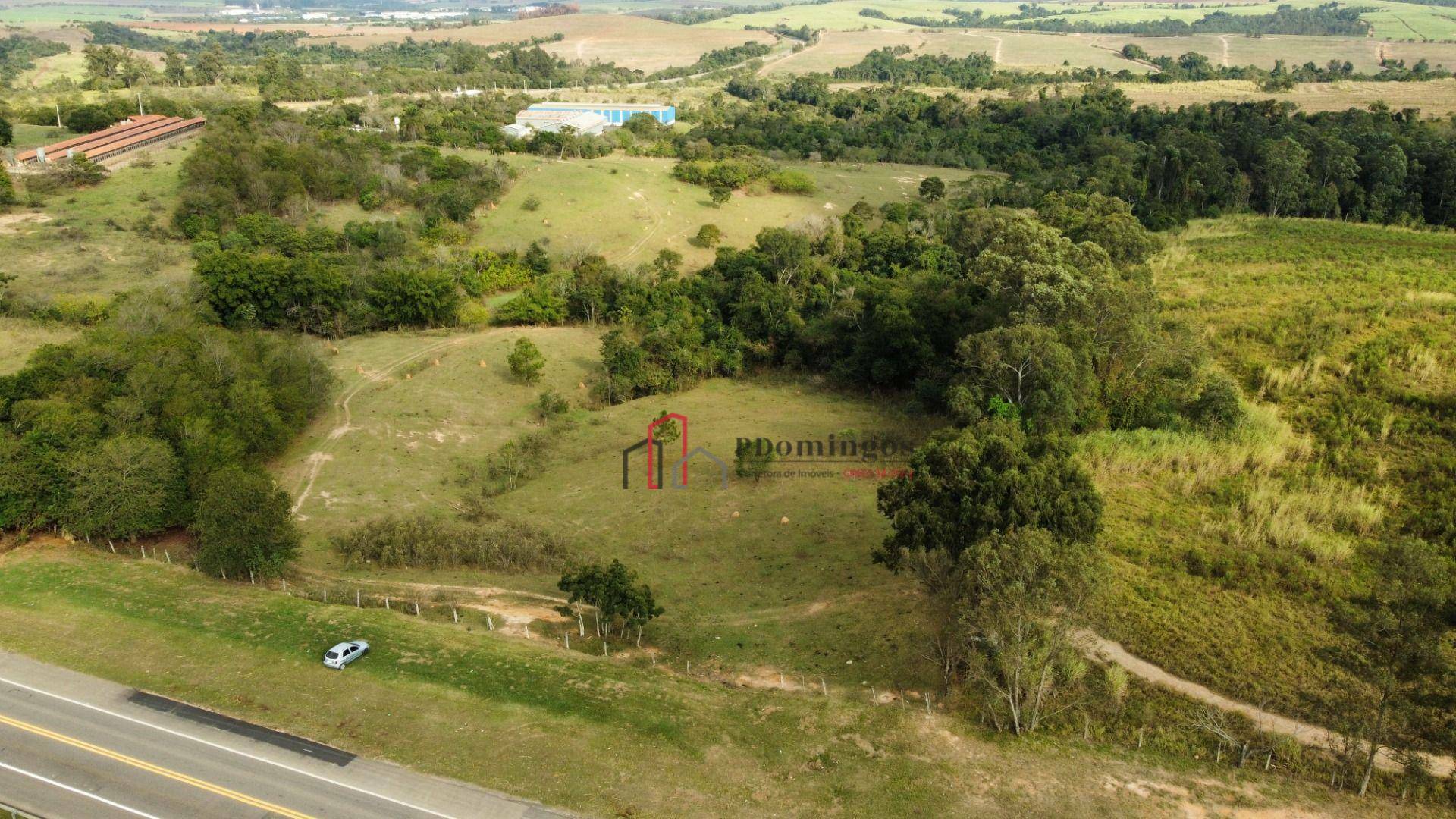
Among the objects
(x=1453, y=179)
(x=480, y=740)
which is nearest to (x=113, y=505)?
(x=480, y=740)

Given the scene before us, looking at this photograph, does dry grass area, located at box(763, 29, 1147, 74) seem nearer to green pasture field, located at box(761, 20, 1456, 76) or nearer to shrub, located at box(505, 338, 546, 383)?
green pasture field, located at box(761, 20, 1456, 76)

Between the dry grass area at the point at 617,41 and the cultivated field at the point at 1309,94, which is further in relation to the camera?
the dry grass area at the point at 617,41

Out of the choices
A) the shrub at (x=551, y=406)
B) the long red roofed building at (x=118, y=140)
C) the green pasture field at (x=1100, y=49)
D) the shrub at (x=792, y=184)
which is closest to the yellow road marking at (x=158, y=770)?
the shrub at (x=551, y=406)

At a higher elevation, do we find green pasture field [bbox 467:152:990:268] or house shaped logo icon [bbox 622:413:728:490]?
green pasture field [bbox 467:152:990:268]

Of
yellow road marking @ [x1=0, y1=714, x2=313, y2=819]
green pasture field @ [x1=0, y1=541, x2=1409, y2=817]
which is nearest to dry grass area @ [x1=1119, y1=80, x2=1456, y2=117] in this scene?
green pasture field @ [x1=0, y1=541, x2=1409, y2=817]

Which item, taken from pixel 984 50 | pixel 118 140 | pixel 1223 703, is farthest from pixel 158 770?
pixel 984 50

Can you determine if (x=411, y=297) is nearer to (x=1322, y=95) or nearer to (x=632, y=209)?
(x=632, y=209)

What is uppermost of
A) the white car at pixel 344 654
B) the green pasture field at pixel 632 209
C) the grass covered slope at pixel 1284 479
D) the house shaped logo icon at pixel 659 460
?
the green pasture field at pixel 632 209

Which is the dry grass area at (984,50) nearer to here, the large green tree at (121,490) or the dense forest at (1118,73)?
the dense forest at (1118,73)
